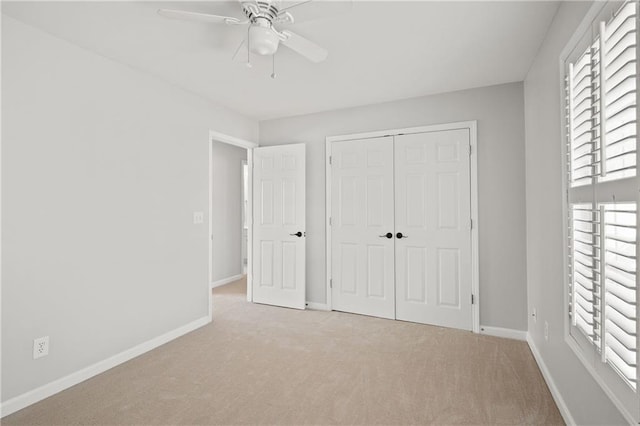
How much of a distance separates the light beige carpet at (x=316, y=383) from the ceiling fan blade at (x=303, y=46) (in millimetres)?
2275

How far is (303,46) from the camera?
2.14 m

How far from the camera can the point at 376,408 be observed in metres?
2.10

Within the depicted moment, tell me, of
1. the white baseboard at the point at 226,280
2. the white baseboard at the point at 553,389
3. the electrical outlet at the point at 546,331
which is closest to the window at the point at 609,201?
the white baseboard at the point at 553,389

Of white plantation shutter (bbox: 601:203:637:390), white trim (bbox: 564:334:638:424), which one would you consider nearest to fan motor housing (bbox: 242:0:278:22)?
white plantation shutter (bbox: 601:203:637:390)

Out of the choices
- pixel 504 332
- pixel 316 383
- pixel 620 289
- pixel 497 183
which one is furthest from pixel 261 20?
pixel 504 332

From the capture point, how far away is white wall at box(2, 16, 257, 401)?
214 centimetres

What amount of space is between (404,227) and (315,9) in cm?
252

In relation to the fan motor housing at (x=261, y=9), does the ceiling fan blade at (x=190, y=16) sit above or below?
below

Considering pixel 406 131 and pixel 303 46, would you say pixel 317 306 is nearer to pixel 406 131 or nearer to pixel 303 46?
pixel 406 131

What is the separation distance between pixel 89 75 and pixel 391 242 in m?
3.18

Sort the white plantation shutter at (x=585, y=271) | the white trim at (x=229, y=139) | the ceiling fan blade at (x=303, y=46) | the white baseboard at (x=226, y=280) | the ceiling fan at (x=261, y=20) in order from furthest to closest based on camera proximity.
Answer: the white baseboard at (x=226, y=280)
the white trim at (x=229, y=139)
the ceiling fan blade at (x=303, y=46)
the ceiling fan at (x=261, y=20)
the white plantation shutter at (x=585, y=271)

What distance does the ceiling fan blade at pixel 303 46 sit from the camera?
203 centimetres

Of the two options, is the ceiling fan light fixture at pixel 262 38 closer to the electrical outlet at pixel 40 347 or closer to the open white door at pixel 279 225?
the open white door at pixel 279 225

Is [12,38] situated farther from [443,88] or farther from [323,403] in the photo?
[443,88]
